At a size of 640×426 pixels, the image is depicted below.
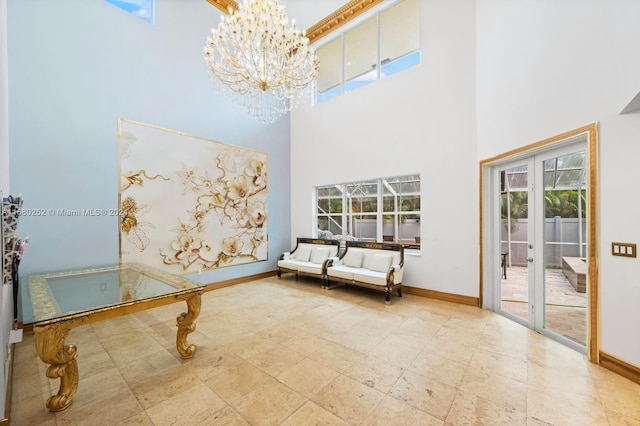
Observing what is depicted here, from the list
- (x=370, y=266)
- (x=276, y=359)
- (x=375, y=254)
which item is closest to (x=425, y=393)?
(x=276, y=359)

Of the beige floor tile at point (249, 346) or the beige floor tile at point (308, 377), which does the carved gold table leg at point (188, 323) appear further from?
the beige floor tile at point (308, 377)

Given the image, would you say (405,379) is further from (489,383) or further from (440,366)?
(489,383)

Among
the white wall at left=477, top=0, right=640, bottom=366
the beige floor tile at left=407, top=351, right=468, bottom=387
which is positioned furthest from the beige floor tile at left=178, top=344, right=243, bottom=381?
the white wall at left=477, top=0, right=640, bottom=366

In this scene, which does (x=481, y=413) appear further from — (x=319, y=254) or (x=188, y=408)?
(x=319, y=254)

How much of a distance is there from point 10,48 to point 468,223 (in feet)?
22.2

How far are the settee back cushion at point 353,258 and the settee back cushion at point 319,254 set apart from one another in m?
0.56

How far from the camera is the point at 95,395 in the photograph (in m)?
2.05

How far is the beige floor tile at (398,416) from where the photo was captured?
175 cm

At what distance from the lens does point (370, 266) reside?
4875 millimetres

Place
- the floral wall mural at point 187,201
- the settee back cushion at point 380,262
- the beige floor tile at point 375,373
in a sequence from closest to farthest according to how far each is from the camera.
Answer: the beige floor tile at point 375,373 → the floral wall mural at point 187,201 → the settee back cushion at point 380,262

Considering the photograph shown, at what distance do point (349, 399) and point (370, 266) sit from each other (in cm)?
301

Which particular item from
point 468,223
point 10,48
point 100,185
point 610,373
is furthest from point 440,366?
point 10,48

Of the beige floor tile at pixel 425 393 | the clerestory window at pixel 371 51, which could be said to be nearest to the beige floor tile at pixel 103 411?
the beige floor tile at pixel 425 393

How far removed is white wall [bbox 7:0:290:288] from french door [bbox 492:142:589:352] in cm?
526
